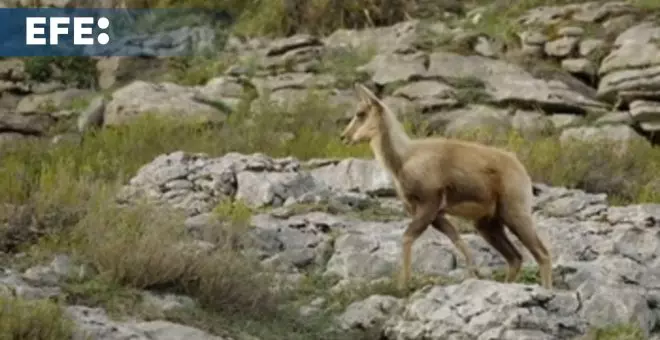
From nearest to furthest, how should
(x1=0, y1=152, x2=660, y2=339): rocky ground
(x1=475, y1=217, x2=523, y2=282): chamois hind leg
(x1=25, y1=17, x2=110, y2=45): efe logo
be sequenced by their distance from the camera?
(x1=0, y1=152, x2=660, y2=339): rocky ground
(x1=475, y1=217, x2=523, y2=282): chamois hind leg
(x1=25, y1=17, x2=110, y2=45): efe logo

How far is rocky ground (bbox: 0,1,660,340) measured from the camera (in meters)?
9.91

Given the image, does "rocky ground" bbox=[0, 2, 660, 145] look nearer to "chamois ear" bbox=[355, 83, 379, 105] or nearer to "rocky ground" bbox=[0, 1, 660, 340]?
"rocky ground" bbox=[0, 1, 660, 340]

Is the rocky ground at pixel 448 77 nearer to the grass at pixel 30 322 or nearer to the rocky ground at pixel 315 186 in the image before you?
the rocky ground at pixel 315 186

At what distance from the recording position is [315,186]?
14.5 m

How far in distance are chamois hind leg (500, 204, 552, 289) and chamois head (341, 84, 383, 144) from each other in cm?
132

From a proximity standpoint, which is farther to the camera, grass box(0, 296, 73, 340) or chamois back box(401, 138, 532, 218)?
chamois back box(401, 138, 532, 218)

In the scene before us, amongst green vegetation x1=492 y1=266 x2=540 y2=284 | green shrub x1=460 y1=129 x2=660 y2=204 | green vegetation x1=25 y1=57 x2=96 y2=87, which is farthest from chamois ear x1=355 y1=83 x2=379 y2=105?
green vegetation x1=25 y1=57 x2=96 y2=87

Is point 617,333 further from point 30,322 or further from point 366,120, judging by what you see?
point 30,322

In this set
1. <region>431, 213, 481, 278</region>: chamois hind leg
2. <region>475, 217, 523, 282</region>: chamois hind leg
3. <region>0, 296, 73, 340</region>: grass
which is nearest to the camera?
<region>0, 296, 73, 340</region>: grass

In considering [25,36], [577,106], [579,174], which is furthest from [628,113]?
[25,36]

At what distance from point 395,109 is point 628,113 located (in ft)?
11.3

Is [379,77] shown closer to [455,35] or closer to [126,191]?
[455,35]

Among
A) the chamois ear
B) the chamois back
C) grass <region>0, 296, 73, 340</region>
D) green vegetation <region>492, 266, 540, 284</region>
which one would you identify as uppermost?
the chamois ear

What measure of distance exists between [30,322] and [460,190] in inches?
159
